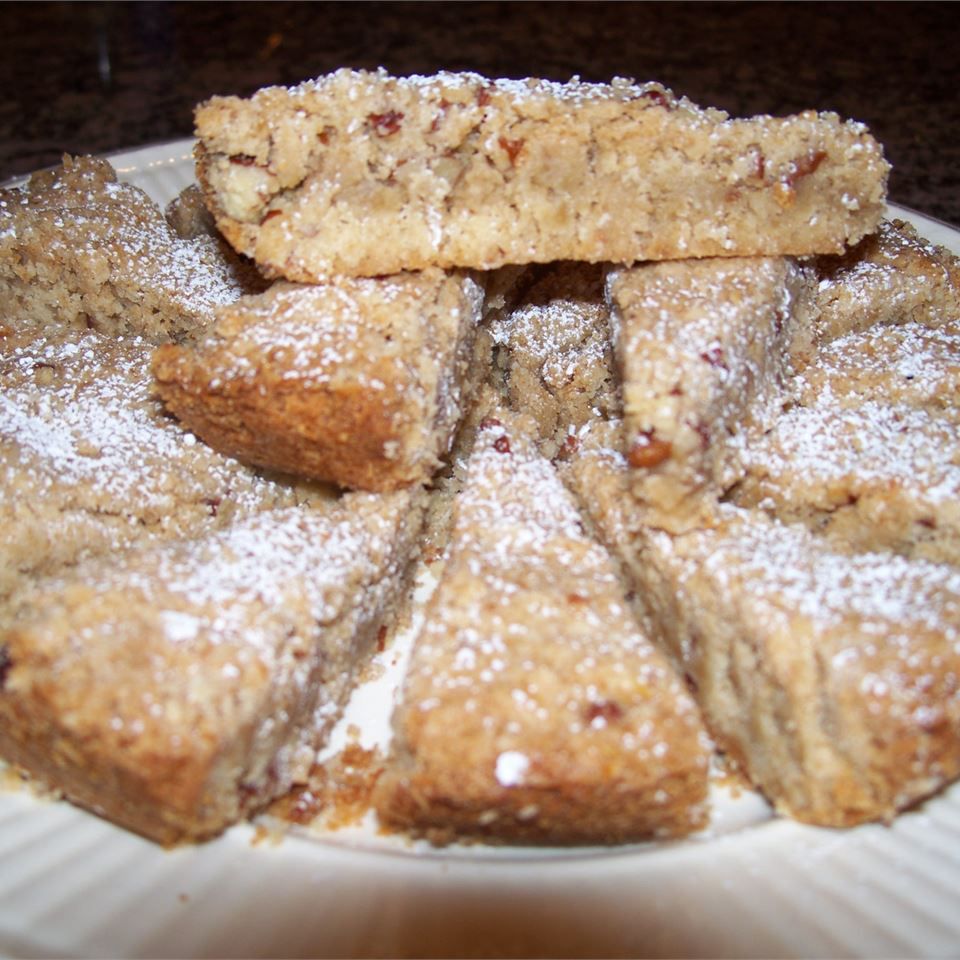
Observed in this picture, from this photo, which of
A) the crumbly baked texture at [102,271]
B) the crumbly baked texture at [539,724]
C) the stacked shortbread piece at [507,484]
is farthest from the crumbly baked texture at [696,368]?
the crumbly baked texture at [102,271]

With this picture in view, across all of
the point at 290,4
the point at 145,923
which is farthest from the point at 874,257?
the point at 290,4

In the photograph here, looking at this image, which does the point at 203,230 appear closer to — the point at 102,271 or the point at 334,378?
the point at 102,271

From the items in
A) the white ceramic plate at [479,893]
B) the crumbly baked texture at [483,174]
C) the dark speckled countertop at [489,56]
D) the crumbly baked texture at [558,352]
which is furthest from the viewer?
the dark speckled countertop at [489,56]

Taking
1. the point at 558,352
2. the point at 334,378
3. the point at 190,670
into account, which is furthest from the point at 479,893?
the point at 558,352

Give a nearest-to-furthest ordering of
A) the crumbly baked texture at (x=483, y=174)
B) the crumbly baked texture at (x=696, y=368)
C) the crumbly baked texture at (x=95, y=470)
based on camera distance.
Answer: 1. the crumbly baked texture at (x=696, y=368)
2. the crumbly baked texture at (x=95, y=470)
3. the crumbly baked texture at (x=483, y=174)

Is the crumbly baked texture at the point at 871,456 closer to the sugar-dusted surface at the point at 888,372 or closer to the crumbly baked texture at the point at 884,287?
the sugar-dusted surface at the point at 888,372

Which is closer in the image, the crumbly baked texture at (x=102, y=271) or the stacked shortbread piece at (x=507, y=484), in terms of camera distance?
the stacked shortbread piece at (x=507, y=484)

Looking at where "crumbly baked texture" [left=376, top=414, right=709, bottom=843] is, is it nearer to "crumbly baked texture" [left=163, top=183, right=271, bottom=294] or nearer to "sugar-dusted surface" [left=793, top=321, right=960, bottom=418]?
"sugar-dusted surface" [left=793, top=321, right=960, bottom=418]
